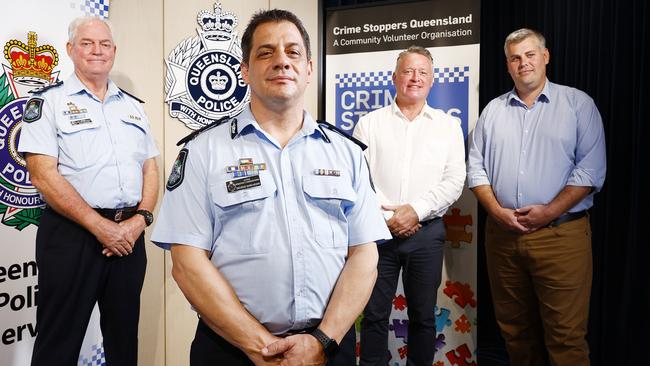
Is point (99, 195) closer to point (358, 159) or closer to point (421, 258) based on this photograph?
point (358, 159)

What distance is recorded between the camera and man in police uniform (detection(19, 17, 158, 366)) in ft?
6.93

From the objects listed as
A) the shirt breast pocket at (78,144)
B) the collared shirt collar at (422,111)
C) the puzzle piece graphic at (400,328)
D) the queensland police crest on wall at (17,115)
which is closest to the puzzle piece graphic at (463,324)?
the puzzle piece graphic at (400,328)

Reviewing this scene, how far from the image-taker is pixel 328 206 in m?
1.46

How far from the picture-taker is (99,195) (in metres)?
2.18

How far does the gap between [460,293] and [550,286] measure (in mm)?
611

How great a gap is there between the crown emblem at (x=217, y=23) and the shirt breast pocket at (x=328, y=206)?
190cm

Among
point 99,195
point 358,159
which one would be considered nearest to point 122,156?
point 99,195

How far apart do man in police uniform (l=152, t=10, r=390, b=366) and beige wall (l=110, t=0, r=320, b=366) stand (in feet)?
4.85

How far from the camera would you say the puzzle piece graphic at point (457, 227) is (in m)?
3.04

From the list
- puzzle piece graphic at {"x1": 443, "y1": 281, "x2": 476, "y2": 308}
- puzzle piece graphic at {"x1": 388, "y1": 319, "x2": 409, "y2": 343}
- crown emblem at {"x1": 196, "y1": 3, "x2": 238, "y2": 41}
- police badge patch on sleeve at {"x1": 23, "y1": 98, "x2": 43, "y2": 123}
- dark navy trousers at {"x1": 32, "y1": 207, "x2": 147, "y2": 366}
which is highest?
crown emblem at {"x1": 196, "y1": 3, "x2": 238, "y2": 41}

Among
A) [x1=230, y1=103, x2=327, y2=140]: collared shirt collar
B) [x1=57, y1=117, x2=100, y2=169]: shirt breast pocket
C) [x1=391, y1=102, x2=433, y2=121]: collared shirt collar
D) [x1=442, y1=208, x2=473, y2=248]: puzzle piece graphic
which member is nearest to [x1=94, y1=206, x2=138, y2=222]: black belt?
[x1=57, y1=117, x2=100, y2=169]: shirt breast pocket

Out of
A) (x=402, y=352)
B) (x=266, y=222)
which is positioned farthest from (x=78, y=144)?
(x=402, y=352)

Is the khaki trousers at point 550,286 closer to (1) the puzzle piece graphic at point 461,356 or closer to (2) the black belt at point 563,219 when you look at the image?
(2) the black belt at point 563,219

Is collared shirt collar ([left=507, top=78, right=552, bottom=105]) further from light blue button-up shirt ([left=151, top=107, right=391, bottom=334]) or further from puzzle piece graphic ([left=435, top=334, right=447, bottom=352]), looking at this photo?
light blue button-up shirt ([left=151, top=107, right=391, bottom=334])
